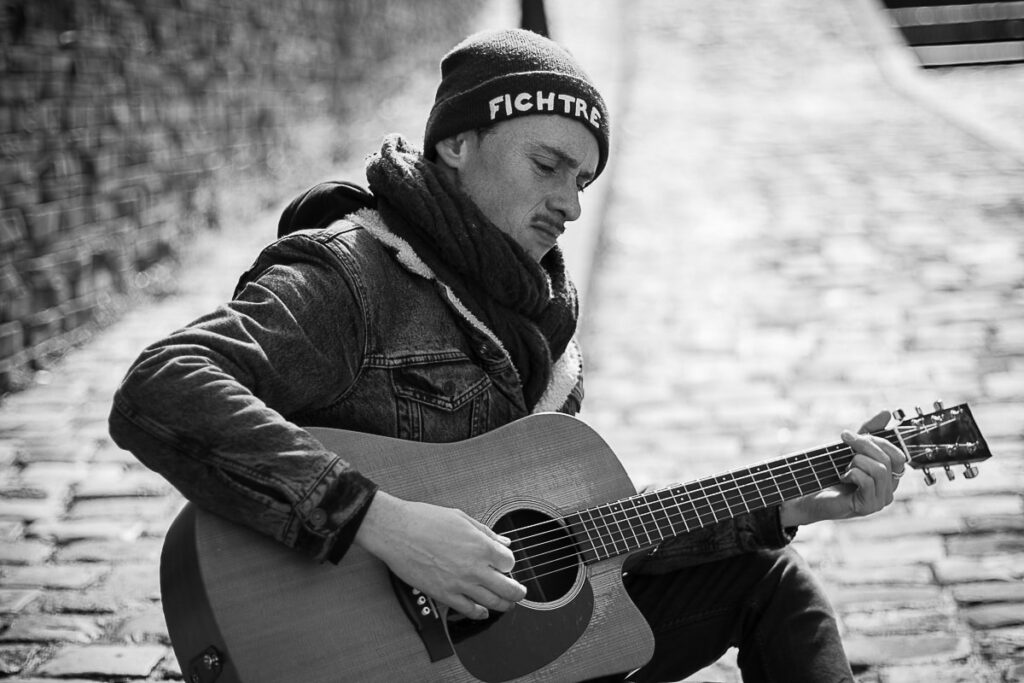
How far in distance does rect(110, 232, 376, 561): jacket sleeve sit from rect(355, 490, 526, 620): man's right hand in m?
0.05

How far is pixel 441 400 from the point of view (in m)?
2.34

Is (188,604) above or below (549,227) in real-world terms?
below

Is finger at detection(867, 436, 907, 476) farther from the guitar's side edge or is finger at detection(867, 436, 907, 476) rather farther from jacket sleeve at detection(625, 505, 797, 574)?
the guitar's side edge

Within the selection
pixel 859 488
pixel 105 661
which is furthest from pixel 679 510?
pixel 105 661

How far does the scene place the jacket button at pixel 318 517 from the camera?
194cm

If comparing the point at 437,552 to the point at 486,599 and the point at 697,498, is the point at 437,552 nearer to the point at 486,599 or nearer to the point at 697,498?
the point at 486,599

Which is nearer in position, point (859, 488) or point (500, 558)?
point (500, 558)

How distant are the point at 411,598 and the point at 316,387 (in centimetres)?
46

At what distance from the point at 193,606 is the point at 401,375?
25.3 inches

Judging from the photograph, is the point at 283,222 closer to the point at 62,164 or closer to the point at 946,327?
the point at 62,164

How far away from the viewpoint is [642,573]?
2646 mm

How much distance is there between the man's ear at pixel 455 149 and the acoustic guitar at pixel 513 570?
2.14 ft

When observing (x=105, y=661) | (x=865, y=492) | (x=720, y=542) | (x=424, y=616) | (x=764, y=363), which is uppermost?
(x=424, y=616)

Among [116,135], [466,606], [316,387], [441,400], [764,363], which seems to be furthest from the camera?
[116,135]
